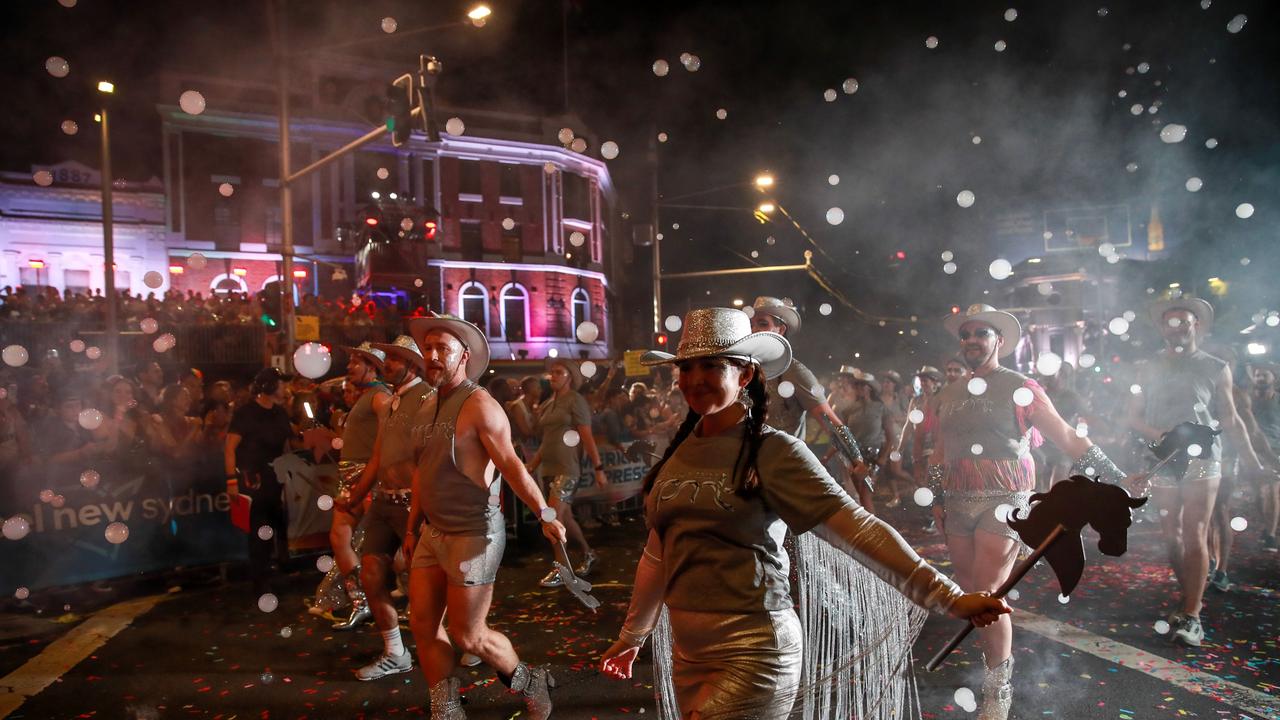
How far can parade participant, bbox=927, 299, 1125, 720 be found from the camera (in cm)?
402

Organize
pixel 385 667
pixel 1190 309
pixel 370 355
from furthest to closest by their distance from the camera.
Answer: pixel 370 355
pixel 1190 309
pixel 385 667

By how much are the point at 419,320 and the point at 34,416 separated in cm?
879

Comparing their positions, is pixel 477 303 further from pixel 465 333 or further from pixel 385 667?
pixel 465 333

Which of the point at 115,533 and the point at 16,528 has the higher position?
the point at 16,528

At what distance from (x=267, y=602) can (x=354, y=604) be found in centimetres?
144

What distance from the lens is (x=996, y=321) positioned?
4508 millimetres

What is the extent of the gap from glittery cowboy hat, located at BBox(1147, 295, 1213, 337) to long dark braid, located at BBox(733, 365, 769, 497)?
4594mm

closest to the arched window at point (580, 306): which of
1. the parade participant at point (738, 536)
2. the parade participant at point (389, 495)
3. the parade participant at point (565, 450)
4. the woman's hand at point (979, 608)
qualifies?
the parade participant at point (565, 450)

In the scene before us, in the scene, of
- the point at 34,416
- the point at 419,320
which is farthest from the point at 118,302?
the point at 419,320

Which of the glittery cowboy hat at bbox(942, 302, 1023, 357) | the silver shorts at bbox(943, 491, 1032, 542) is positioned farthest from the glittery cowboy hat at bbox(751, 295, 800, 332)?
the silver shorts at bbox(943, 491, 1032, 542)

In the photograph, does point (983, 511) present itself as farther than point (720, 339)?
Yes

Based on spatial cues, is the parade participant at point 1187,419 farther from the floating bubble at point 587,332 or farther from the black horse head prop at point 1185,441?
the floating bubble at point 587,332

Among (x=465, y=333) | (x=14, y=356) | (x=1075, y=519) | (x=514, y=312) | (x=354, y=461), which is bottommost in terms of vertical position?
(x=354, y=461)

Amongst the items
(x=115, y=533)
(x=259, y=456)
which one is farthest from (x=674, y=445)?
(x=115, y=533)
